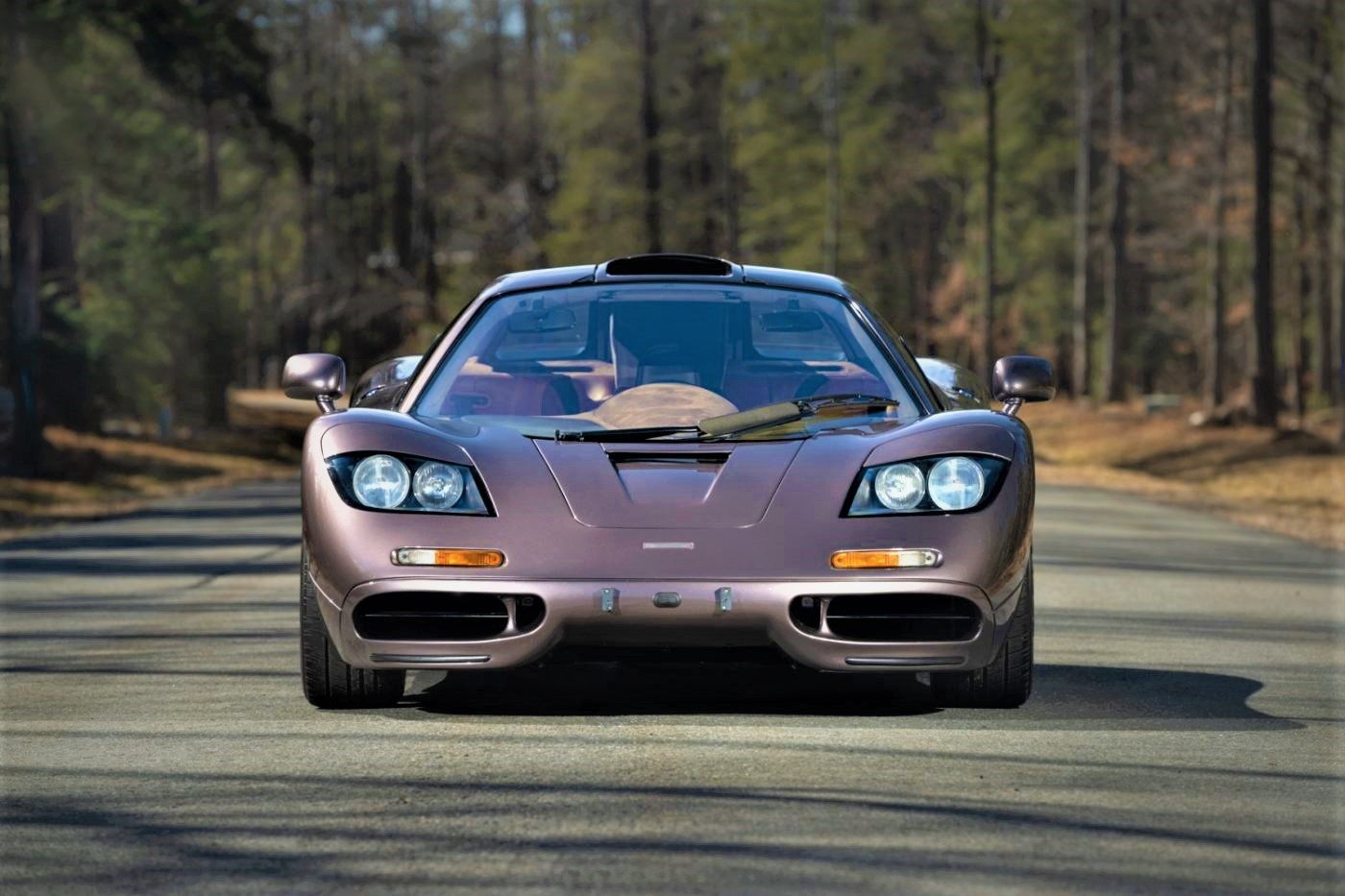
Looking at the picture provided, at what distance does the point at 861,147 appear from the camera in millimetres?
80625

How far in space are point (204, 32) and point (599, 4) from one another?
59016mm

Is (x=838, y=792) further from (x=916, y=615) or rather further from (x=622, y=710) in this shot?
(x=622, y=710)

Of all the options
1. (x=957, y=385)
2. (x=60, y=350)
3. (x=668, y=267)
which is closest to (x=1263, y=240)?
(x=60, y=350)

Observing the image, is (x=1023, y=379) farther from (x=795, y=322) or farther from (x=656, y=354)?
(x=656, y=354)

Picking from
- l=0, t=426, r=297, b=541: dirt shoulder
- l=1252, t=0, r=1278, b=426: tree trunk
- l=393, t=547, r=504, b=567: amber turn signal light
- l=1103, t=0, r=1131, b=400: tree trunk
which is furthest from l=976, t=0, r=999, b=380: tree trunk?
l=393, t=547, r=504, b=567: amber turn signal light

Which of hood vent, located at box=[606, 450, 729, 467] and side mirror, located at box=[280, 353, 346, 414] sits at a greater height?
side mirror, located at box=[280, 353, 346, 414]

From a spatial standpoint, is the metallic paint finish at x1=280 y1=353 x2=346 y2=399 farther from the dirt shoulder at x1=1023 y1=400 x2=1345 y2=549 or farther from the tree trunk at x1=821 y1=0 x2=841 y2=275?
the tree trunk at x1=821 y1=0 x2=841 y2=275

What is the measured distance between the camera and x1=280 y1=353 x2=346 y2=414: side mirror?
315 inches

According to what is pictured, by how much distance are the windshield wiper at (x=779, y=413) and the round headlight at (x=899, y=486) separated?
19.3 inches

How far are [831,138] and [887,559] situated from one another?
72570 millimetres

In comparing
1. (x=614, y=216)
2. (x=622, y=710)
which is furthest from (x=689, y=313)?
(x=614, y=216)

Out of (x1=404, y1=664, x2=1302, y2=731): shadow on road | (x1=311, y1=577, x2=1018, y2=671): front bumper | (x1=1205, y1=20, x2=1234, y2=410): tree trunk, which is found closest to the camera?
(x1=311, y1=577, x2=1018, y2=671): front bumper

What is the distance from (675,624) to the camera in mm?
6527

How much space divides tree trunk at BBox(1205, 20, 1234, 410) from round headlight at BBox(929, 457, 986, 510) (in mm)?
43632
